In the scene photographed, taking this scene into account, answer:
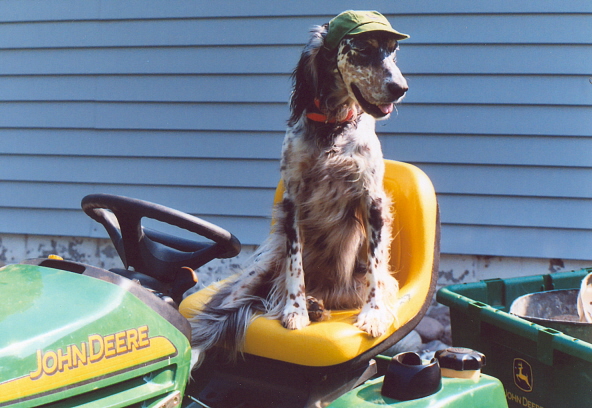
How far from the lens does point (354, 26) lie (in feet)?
5.48

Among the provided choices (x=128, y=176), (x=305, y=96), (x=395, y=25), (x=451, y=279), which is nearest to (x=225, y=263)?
(x=128, y=176)

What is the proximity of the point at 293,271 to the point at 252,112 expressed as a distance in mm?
2173

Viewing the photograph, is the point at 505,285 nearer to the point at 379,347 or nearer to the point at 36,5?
the point at 379,347

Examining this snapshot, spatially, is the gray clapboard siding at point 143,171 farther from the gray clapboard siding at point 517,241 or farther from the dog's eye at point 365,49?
the dog's eye at point 365,49

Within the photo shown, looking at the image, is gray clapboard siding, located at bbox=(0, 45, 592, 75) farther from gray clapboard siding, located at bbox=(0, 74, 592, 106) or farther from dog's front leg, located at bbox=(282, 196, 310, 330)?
dog's front leg, located at bbox=(282, 196, 310, 330)

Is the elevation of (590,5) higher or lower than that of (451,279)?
higher

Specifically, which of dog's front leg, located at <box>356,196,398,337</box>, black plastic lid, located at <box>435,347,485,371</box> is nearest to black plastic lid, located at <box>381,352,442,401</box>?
black plastic lid, located at <box>435,347,485,371</box>

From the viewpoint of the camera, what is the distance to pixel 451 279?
147 inches

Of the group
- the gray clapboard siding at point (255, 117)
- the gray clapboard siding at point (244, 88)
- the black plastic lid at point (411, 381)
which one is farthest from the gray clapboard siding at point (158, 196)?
the black plastic lid at point (411, 381)

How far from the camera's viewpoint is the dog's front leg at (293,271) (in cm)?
177

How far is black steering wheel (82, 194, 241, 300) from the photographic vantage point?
1.42 metres

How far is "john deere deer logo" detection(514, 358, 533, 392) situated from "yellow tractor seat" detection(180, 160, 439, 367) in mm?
341

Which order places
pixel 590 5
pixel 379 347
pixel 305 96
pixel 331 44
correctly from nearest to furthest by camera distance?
pixel 379 347
pixel 331 44
pixel 305 96
pixel 590 5

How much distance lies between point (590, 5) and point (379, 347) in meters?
2.93
